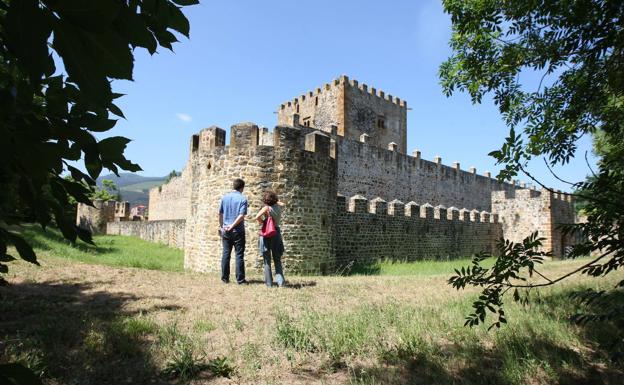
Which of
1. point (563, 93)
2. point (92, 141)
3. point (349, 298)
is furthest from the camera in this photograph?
point (349, 298)

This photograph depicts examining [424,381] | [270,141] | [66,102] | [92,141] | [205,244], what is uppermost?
[270,141]

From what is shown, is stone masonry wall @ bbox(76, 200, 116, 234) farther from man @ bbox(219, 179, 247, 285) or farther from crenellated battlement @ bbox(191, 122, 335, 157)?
man @ bbox(219, 179, 247, 285)

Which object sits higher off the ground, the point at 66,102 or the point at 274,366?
the point at 66,102

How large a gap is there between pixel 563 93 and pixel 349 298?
3988mm

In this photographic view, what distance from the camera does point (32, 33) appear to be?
0.77m

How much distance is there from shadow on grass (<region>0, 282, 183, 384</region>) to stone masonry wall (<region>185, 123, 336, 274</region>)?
4446mm

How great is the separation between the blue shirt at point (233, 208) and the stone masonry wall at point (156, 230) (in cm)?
1253

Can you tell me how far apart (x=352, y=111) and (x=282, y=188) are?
22168mm

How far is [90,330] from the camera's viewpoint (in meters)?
3.97

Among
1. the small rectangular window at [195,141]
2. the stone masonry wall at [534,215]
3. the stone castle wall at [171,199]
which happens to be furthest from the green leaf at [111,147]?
the stone castle wall at [171,199]

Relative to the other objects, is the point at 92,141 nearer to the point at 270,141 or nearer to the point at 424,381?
the point at 424,381

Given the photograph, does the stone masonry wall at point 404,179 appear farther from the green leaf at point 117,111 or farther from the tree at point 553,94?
the green leaf at point 117,111

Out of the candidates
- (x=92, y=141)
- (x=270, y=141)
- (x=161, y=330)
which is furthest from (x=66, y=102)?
(x=270, y=141)

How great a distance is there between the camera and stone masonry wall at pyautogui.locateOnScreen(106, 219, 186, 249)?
19625 mm
